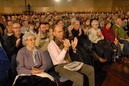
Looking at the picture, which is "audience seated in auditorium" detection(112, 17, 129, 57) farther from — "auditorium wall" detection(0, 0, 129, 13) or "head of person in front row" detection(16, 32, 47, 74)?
"auditorium wall" detection(0, 0, 129, 13)

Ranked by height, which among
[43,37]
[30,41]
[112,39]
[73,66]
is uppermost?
[30,41]

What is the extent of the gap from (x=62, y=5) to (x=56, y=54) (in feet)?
66.0

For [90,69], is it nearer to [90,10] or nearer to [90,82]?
Answer: [90,82]

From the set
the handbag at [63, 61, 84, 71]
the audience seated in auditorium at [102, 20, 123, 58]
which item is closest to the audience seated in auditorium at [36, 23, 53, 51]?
the handbag at [63, 61, 84, 71]

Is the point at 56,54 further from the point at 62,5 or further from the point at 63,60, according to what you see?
the point at 62,5

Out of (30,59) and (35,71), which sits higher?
(30,59)

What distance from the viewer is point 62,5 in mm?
23516

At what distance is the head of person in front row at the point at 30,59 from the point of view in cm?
349

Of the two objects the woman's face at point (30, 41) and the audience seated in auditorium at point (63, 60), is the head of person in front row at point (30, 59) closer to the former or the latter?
the woman's face at point (30, 41)

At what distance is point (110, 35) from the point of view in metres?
6.45

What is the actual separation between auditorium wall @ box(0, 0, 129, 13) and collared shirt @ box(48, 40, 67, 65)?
19390 mm


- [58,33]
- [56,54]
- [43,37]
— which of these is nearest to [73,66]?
[56,54]

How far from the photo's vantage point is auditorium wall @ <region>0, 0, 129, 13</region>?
73.6ft

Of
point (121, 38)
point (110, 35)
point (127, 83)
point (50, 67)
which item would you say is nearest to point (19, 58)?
point (50, 67)
